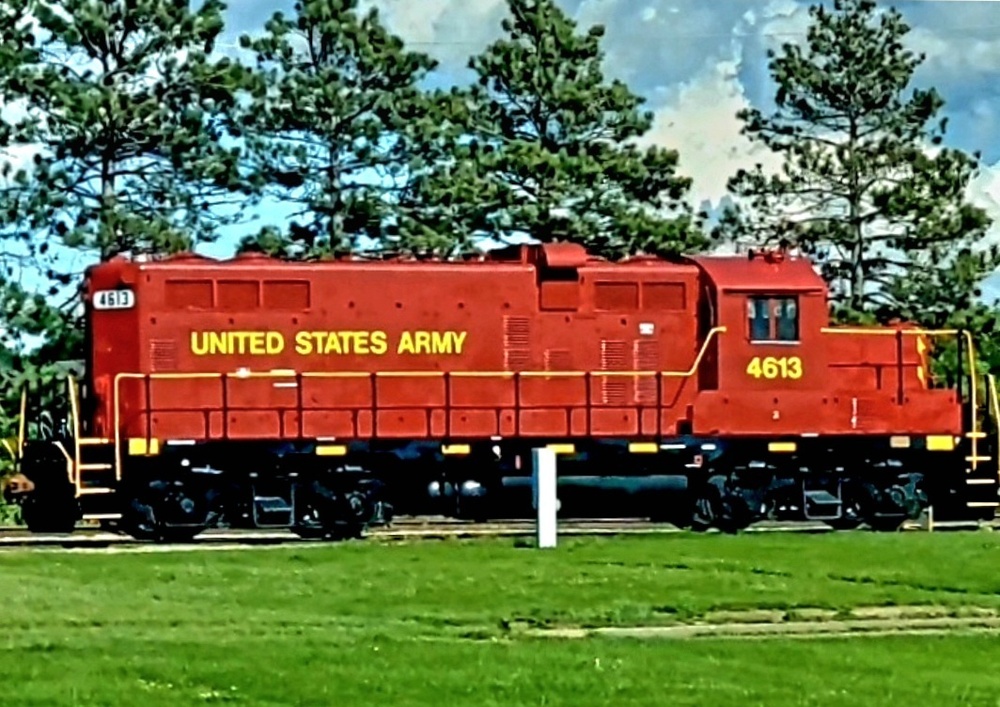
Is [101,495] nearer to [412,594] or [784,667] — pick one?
[412,594]

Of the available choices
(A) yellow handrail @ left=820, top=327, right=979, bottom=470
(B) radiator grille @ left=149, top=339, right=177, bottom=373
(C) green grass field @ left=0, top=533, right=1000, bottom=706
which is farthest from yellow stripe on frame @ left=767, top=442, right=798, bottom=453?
(B) radiator grille @ left=149, top=339, right=177, bottom=373

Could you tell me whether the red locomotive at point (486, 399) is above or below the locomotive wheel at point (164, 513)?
above

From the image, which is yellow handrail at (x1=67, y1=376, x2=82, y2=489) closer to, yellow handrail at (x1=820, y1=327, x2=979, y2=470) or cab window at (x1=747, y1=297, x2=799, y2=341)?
cab window at (x1=747, y1=297, x2=799, y2=341)

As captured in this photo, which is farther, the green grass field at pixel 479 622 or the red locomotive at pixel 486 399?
the red locomotive at pixel 486 399

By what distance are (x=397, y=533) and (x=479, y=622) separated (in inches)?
419

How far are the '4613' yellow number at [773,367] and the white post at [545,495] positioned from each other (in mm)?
3958

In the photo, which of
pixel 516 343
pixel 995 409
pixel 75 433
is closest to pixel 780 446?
pixel 995 409

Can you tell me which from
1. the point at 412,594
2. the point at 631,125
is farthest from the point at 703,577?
the point at 631,125

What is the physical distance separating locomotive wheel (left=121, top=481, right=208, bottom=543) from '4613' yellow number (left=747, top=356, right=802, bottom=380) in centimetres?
758

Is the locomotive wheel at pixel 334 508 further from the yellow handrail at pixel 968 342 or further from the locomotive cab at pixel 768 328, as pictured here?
the yellow handrail at pixel 968 342

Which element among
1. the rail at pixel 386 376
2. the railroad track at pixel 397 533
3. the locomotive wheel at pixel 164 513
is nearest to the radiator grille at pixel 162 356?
the rail at pixel 386 376

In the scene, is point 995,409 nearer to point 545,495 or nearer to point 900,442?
point 900,442

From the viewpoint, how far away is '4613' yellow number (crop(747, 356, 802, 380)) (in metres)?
28.0

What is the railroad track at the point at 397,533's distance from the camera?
25.2m
